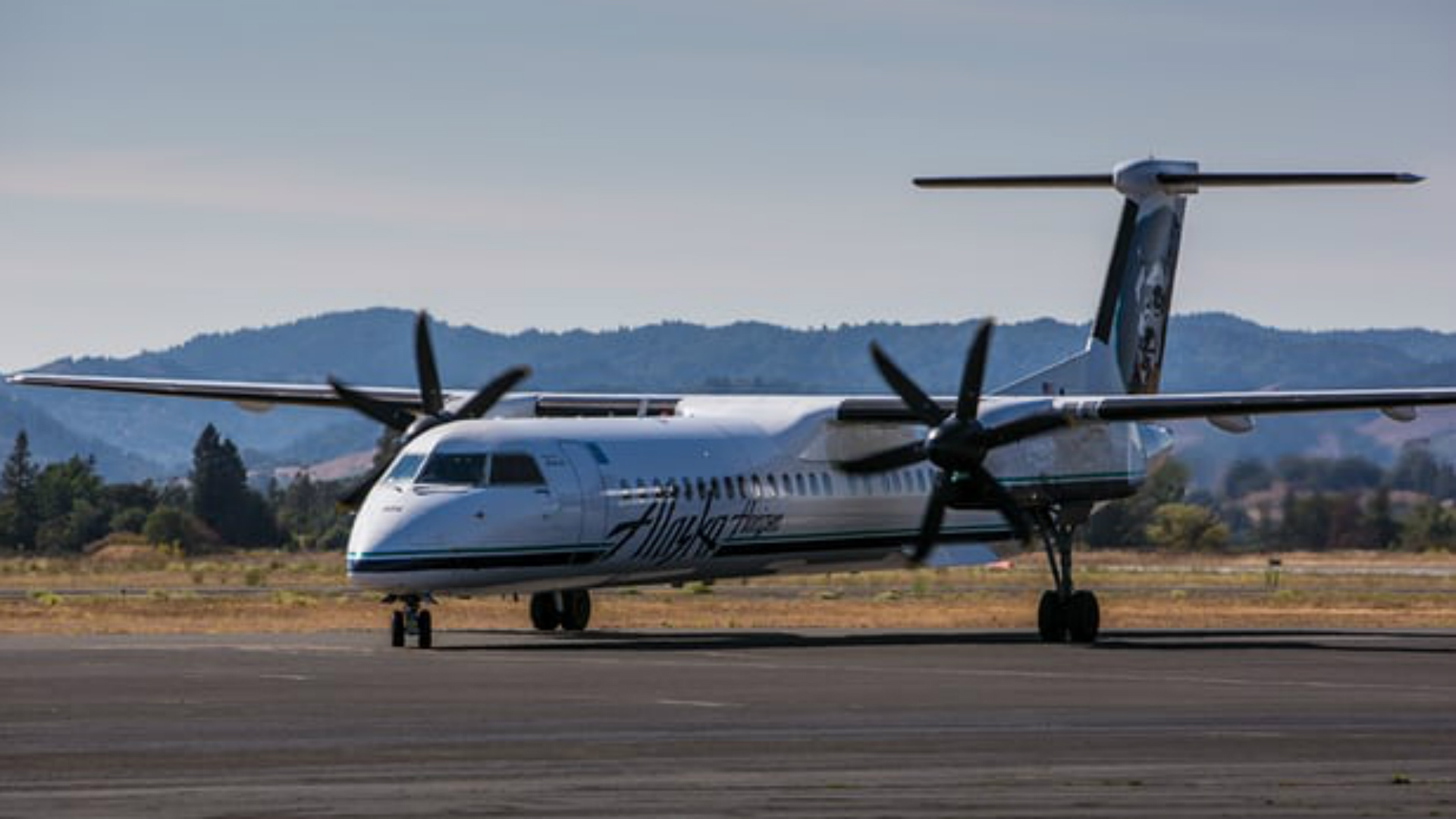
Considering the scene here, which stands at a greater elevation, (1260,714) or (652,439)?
(652,439)

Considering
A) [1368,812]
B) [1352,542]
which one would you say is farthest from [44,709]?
[1352,542]

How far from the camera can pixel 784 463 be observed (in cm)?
4022

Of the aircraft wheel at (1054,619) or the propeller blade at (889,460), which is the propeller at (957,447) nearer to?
the propeller blade at (889,460)

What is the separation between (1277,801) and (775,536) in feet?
78.0

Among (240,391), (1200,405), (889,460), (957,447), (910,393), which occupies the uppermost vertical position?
(240,391)

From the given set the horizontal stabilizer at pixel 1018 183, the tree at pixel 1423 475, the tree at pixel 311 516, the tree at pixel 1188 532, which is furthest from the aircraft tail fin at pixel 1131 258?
the tree at pixel 1423 475

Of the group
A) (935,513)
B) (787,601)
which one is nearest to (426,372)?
→ (935,513)

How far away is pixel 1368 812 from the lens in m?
15.7

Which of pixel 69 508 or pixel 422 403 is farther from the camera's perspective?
pixel 69 508

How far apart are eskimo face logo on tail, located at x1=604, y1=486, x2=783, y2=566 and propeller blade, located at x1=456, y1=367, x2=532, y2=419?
3638 mm

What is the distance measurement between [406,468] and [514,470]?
1.42 meters

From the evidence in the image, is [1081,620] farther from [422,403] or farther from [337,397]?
[337,397]

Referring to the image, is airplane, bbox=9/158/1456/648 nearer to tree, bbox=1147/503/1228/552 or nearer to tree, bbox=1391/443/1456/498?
tree, bbox=1147/503/1228/552

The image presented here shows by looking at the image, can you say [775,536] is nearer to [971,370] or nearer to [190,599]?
[971,370]
